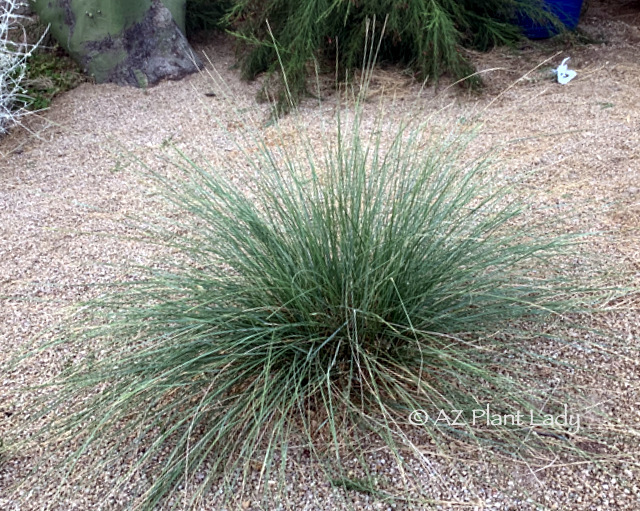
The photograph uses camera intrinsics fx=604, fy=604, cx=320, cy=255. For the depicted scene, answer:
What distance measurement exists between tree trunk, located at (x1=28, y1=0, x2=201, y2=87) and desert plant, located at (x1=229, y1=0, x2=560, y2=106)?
0.54m

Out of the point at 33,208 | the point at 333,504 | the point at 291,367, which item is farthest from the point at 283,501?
the point at 33,208

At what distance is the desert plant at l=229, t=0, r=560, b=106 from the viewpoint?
3.33 meters

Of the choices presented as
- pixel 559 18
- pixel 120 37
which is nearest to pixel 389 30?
pixel 559 18

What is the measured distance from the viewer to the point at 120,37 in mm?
4023

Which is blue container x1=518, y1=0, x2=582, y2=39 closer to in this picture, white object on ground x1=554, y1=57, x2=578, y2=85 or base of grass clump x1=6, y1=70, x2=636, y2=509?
white object on ground x1=554, y1=57, x2=578, y2=85

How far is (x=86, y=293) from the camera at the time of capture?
2.02 metres

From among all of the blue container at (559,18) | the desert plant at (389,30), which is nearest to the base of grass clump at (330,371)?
the desert plant at (389,30)

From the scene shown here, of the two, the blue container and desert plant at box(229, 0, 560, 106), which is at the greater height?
desert plant at box(229, 0, 560, 106)

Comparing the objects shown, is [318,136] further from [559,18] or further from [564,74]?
[559,18]

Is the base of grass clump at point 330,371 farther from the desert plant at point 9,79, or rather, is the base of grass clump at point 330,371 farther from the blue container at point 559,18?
the blue container at point 559,18

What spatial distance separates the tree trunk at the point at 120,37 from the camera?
13.1ft

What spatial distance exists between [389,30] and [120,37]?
183cm

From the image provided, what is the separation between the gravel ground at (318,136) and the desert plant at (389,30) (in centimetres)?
16

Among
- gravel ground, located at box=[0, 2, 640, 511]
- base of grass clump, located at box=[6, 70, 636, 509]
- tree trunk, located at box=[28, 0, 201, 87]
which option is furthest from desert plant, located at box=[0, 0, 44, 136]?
base of grass clump, located at box=[6, 70, 636, 509]
